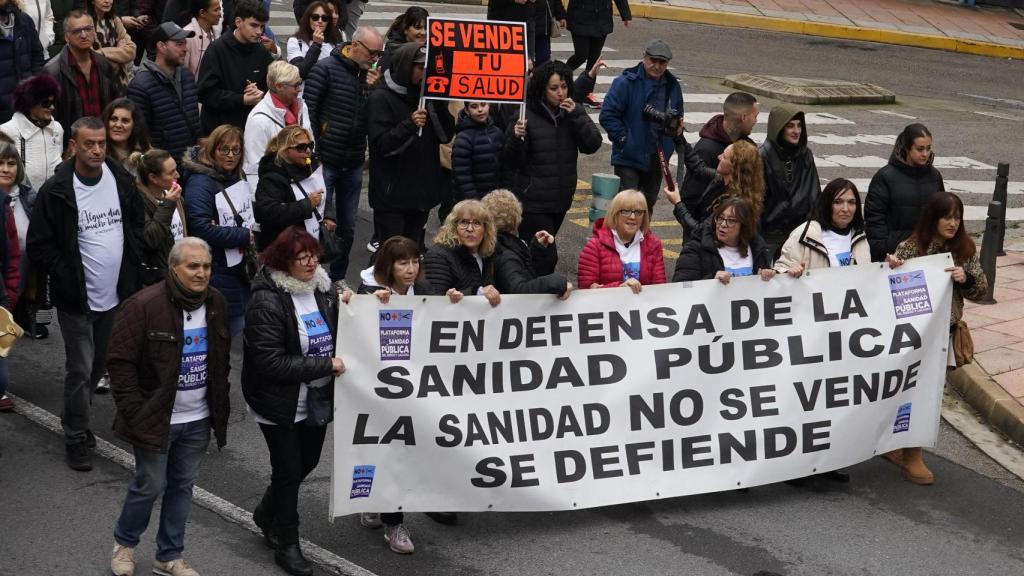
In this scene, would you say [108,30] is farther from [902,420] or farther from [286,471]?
[902,420]

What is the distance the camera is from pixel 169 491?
668 cm

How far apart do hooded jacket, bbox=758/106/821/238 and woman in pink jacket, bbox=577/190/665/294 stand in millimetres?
1337

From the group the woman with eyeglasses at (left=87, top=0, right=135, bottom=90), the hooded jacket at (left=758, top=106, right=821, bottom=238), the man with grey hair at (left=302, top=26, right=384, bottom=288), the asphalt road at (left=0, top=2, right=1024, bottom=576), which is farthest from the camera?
the woman with eyeglasses at (left=87, top=0, right=135, bottom=90)

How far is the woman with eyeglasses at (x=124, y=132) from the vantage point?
8680 millimetres

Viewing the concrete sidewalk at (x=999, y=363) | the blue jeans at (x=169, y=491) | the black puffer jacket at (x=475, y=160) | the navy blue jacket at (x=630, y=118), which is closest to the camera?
the blue jeans at (x=169, y=491)

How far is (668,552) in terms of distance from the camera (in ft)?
23.9

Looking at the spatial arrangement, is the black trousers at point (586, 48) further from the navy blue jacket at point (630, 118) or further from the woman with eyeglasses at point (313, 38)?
the navy blue jacket at point (630, 118)

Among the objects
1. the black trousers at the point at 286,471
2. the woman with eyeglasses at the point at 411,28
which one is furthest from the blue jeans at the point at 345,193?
the black trousers at the point at 286,471

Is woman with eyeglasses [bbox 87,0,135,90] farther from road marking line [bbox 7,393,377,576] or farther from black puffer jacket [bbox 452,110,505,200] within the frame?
road marking line [bbox 7,393,377,576]

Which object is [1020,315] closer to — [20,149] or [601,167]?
[601,167]

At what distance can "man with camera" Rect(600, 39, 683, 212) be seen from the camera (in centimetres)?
1123

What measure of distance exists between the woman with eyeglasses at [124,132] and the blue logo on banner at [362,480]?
258 cm

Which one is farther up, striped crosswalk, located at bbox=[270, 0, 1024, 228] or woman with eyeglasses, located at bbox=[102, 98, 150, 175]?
woman with eyeglasses, located at bbox=[102, 98, 150, 175]

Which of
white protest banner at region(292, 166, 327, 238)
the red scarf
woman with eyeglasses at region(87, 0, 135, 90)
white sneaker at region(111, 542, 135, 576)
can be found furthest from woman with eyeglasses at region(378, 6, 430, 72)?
white sneaker at region(111, 542, 135, 576)
